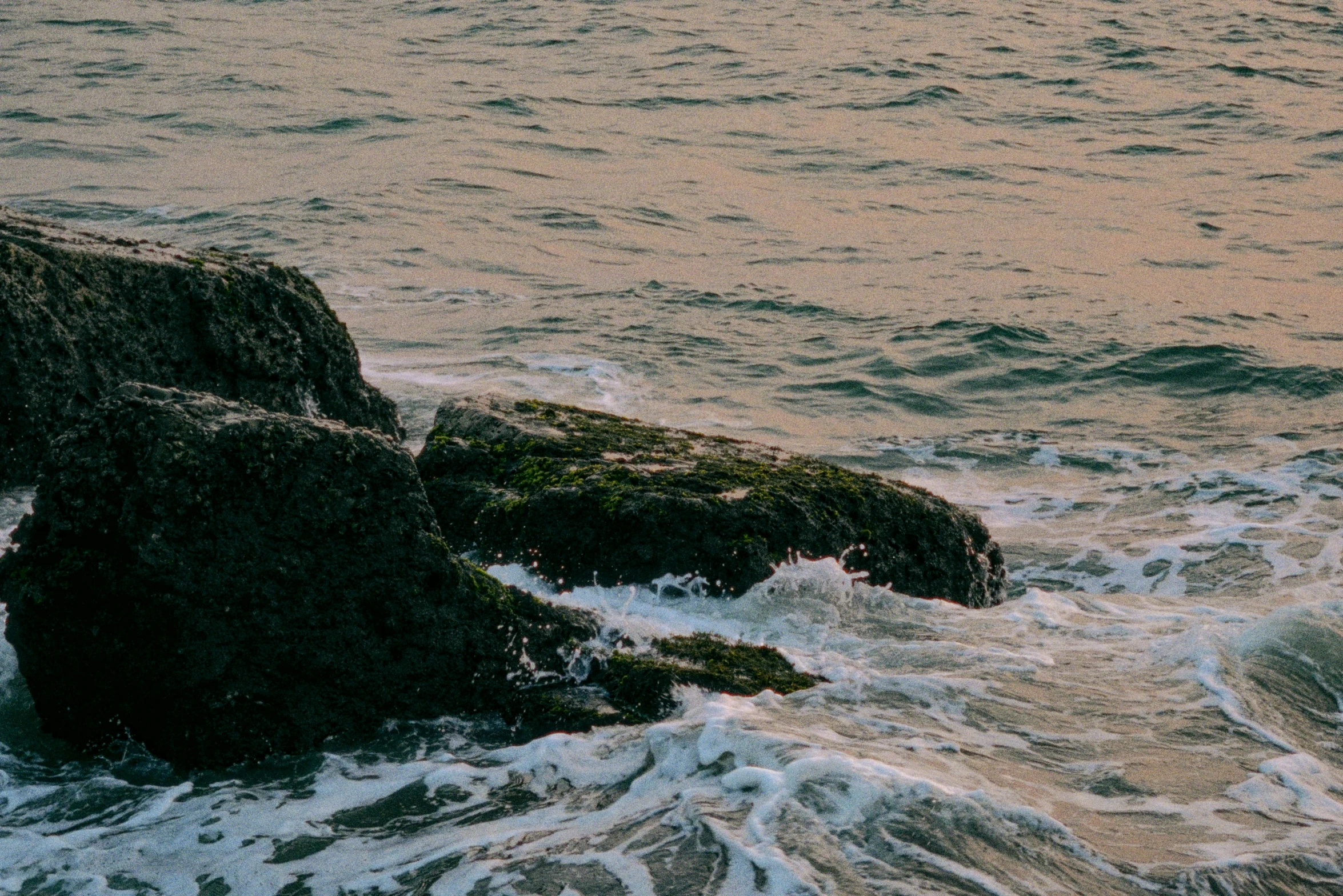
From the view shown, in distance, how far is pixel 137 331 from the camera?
5469 mm

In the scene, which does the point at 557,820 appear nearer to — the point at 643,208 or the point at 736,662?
the point at 736,662

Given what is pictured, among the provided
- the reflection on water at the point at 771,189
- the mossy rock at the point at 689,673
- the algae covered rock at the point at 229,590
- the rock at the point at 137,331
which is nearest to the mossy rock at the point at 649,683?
the mossy rock at the point at 689,673

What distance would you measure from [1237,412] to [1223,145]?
842cm

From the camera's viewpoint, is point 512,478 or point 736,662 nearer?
point 736,662

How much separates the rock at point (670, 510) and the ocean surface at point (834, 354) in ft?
0.58

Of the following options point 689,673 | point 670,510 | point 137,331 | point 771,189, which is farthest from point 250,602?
point 771,189

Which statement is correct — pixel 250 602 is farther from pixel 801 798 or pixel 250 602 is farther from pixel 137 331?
pixel 137 331

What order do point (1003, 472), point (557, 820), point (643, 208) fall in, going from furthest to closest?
point (643, 208)
point (1003, 472)
point (557, 820)

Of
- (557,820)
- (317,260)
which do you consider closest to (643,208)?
(317,260)

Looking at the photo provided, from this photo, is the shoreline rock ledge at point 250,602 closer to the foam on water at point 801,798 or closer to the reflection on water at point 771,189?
the foam on water at point 801,798

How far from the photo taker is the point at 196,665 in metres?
3.55

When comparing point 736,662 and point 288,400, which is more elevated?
point 288,400

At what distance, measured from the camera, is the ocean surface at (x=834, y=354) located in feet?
10.6

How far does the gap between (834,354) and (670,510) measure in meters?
5.71
